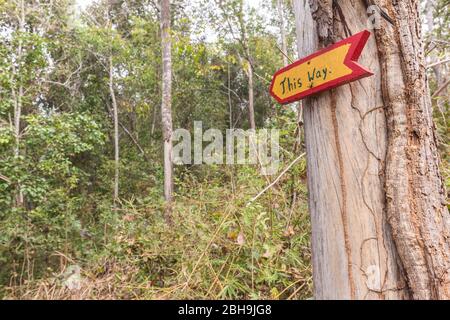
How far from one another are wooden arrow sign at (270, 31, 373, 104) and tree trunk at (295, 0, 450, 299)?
43 millimetres

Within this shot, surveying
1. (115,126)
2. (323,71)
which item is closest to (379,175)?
(323,71)

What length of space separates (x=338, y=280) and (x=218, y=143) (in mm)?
8647

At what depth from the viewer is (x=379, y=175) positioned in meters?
0.84

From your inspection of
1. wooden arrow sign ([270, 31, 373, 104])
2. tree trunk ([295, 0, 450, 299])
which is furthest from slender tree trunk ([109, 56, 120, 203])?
tree trunk ([295, 0, 450, 299])

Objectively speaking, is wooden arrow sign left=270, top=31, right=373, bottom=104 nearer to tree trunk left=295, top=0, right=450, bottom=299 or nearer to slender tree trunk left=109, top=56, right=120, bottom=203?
tree trunk left=295, top=0, right=450, bottom=299

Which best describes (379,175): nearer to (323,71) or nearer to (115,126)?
(323,71)

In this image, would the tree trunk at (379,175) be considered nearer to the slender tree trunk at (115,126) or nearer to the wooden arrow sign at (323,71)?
the wooden arrow sign at (323,71)

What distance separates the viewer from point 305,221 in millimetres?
1866

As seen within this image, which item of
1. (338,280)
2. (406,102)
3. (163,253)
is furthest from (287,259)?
(406,102)

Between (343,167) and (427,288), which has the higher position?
→ (343,167)

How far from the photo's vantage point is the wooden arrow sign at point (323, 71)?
81 centimetres

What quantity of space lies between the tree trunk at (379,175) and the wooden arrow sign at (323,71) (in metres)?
0.04

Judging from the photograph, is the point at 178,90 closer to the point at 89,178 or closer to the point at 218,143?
the point at 218,143

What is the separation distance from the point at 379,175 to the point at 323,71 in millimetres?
302
